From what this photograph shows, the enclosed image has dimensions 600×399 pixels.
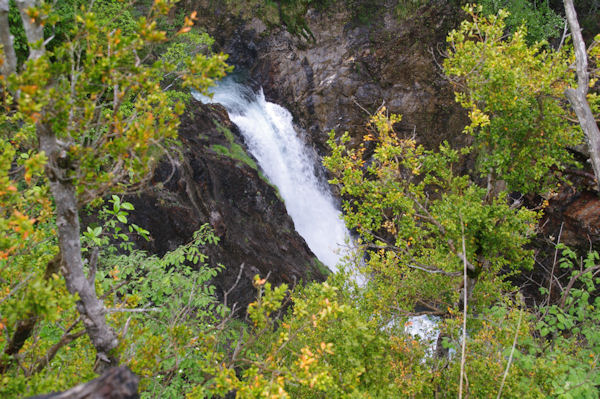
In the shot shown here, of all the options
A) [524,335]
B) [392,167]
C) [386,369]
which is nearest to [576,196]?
[392,167]

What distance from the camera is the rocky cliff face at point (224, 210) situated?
10844 mm

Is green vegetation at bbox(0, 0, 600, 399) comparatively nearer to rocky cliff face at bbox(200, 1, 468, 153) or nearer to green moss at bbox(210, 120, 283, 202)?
green moss at bbox(210, 120, 283, 202)

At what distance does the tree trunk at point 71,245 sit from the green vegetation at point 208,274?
0.04ft

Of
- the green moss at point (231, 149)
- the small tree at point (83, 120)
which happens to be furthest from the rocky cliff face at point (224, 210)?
the small tree at point (83, 120)

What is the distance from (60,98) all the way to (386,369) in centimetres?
472

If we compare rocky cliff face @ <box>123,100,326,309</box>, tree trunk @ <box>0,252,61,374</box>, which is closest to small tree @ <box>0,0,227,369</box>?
tree trunk @ <box>0,252,61,374</box>

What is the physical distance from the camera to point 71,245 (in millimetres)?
2809

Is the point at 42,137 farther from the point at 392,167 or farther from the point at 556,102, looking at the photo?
the point at 556,102

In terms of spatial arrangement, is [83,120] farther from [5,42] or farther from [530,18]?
[530,18]

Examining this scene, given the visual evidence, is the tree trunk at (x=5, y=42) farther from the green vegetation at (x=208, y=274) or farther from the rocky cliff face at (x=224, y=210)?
the rocky cliff face at (x=224, y=210)

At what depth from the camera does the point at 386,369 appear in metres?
4.74

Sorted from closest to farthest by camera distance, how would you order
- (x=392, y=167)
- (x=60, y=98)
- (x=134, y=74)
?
(x=60, y=98) → (x=134, y=74) → (x=392, y=167)

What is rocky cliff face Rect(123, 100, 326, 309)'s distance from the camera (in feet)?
35.6

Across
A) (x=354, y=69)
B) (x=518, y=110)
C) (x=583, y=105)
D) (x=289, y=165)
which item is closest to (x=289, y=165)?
(x=289, y=165)
